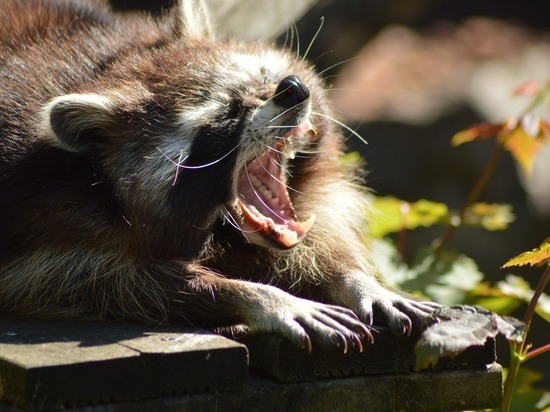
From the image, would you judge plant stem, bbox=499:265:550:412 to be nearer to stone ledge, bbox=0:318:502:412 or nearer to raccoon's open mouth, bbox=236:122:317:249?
stone ledge, bbox=0:318:502:412

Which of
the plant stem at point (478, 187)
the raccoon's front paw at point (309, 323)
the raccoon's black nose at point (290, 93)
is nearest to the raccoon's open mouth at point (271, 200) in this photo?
the raccoon's black nose at point (290, 93)

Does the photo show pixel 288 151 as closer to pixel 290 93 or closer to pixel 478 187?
pixel 290 93

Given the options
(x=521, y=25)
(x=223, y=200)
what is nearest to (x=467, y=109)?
(x=521, y=25)

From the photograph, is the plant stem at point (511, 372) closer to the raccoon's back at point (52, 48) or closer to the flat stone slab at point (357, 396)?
the flat stone slab at point (357, 396)

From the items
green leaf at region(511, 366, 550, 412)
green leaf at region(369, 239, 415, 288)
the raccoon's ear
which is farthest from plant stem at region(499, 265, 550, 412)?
the raccoon's ear

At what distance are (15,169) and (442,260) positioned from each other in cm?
138

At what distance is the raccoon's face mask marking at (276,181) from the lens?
113 inches

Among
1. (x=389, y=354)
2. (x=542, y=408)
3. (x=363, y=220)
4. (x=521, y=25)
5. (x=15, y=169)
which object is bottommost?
(x=521, y=25)

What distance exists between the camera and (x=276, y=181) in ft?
10.1

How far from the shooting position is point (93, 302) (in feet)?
9.01

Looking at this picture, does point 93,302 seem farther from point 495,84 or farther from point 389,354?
point 495,84

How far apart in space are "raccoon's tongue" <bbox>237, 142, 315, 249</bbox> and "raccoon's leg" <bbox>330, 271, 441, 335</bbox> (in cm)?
20

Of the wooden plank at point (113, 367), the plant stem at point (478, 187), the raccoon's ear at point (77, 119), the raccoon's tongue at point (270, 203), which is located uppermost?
the raccoon's ear at point (77, 119)

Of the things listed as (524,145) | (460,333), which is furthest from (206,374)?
(524,145)
